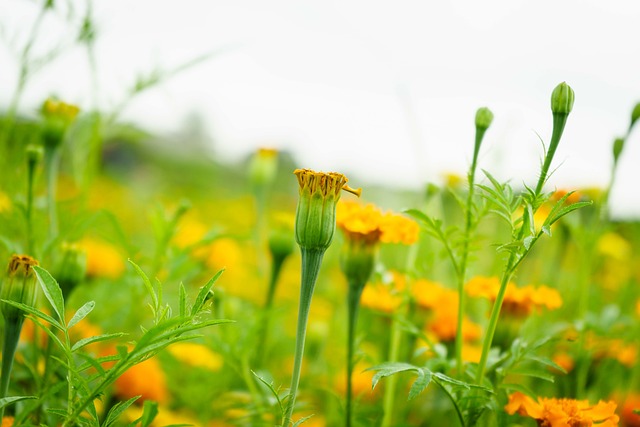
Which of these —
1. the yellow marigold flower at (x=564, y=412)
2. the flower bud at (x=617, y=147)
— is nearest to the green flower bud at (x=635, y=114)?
the flower bud at (x=617, y=147)

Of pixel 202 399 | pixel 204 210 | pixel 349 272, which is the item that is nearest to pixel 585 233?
pixel 349 272

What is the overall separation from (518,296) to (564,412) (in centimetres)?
22

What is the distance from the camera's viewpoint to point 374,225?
2.17 feet

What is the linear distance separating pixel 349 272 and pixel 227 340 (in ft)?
0.66

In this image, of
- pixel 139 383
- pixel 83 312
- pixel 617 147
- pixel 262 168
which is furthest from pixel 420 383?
pixel 262 168

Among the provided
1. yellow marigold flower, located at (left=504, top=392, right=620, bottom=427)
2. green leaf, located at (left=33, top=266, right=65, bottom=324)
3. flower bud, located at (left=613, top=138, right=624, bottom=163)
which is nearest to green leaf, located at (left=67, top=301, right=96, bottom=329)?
green leaf, located at (left=33, top=266, right=65, bottom=324)

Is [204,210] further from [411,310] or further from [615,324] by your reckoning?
[615,324]

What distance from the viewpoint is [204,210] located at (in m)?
2.58

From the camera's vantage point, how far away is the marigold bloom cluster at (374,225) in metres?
0.66

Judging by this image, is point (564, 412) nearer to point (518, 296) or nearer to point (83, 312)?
point (518, 296)

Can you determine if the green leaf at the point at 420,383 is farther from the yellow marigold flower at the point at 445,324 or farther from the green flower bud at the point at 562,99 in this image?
the yellow marigold flower at the point at 445,324

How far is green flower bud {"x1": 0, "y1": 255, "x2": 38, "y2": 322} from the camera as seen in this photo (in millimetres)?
506

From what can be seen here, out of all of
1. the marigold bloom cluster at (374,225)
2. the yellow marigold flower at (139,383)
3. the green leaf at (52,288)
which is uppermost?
the marigold bloom cluster at (374,225)

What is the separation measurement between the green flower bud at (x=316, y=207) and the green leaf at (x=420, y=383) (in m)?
0.14
